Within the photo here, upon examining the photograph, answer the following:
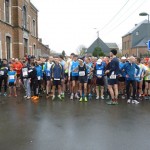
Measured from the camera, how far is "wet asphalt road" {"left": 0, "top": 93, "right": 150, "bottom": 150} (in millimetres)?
6246

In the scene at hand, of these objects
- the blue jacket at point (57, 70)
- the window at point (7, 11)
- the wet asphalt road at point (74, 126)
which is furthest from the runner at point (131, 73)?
the window at point (7, 11)

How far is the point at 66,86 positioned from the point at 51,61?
89.9 inches

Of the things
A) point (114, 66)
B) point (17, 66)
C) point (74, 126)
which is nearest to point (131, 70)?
point (114, 66)

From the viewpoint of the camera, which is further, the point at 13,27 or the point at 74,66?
the point at 13,27

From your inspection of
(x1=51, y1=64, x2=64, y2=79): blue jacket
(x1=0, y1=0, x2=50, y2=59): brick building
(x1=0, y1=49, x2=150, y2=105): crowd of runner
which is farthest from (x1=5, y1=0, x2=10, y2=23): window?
(x1=51, y1=64, x2=64, y2=79): blue jacket

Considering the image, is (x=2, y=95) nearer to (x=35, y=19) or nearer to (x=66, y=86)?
(x=66, y=86)

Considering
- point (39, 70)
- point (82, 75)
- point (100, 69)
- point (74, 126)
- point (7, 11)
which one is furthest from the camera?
point (7, 11)

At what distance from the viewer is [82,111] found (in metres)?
A: 9.89

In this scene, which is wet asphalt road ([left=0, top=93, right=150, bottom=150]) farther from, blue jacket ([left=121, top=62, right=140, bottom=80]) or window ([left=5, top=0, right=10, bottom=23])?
window ([left=5, top=0, right=10, bottom=23])

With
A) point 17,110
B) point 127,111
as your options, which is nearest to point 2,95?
point 17,110

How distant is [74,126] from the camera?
7.83 m

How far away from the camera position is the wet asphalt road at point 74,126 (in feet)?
20.5

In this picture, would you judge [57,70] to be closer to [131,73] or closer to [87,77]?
[87,77]

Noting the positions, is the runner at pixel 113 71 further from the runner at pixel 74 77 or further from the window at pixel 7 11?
the window at pixel 7 11
